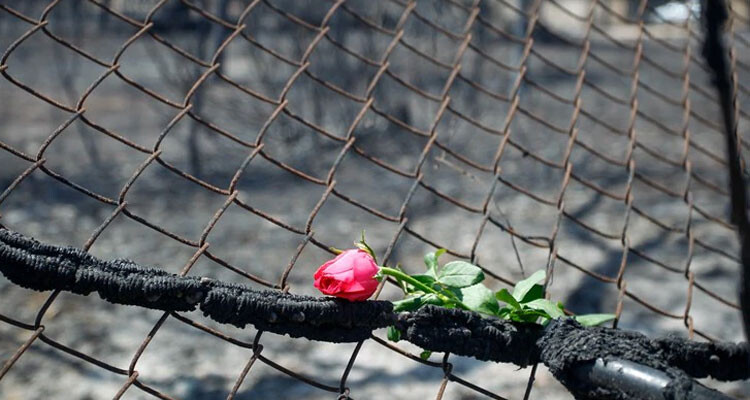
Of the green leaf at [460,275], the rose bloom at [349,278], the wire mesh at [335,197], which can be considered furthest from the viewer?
the wire mesh at [335,197]

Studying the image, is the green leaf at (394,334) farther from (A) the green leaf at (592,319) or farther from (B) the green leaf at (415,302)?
(A) the green leaf at (592,319)

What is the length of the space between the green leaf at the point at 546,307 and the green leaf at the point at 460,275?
0.07 metres

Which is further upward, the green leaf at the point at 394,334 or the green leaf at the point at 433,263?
the green leaf at the point at 433,263

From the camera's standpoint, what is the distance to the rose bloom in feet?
3.22

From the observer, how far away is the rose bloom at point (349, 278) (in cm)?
98

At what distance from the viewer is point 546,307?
1.07m

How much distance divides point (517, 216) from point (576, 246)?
37 cm

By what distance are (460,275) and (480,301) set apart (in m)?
0.04

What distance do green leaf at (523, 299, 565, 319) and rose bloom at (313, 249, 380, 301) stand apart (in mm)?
225

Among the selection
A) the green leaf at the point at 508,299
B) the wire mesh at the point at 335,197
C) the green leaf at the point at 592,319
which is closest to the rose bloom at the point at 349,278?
the green leaf at the point at 508,299

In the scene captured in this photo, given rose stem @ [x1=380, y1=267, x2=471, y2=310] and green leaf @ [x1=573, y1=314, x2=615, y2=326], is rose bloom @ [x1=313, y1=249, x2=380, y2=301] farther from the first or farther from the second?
green leaf @ [x1=573, y1=314, x2=615, y2=326]

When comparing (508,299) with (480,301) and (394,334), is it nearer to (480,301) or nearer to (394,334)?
(480,301)

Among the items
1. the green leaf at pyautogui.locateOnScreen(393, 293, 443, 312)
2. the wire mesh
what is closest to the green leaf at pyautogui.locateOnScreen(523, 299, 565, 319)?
the green leaf at pyautogui.locateOnScreen(393, 293, 443, 312)

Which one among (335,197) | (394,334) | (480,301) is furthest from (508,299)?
(335,197)
